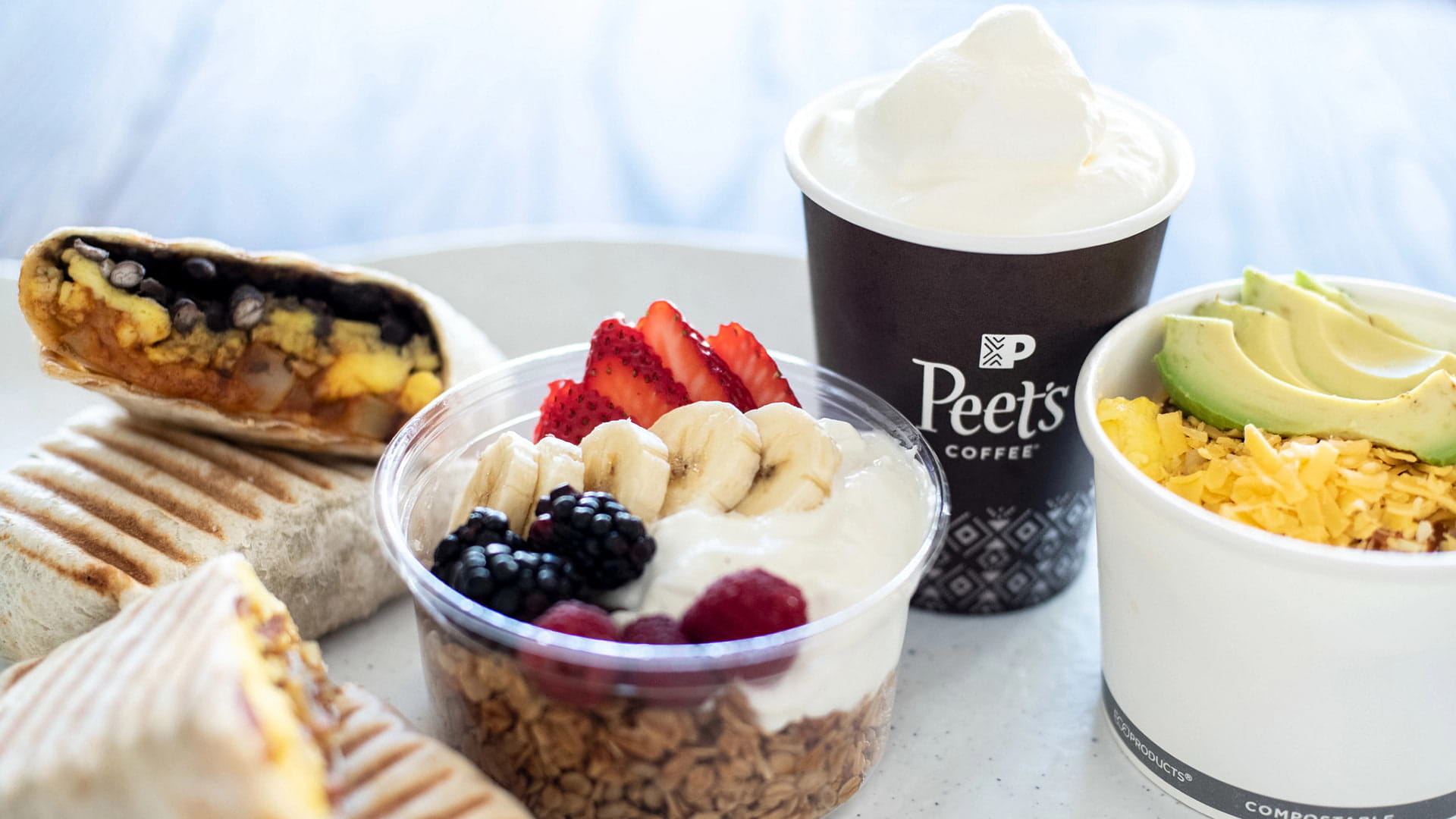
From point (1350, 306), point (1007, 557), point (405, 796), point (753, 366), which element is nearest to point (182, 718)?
point (405, 796)

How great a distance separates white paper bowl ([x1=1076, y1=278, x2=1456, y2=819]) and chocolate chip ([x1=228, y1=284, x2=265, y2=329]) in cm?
122

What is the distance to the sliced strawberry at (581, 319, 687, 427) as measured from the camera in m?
1.84

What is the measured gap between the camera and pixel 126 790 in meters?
1.30

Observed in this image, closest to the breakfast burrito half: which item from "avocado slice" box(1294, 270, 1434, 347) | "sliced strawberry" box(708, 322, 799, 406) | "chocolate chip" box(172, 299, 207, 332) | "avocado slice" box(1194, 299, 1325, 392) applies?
"chocolate chip" box(172, 299, 207, 332)

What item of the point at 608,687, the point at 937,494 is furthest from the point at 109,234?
the point at 937,494

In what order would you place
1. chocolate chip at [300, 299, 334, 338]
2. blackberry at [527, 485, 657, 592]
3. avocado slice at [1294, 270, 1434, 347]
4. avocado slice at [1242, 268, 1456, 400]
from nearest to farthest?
blackberry at [527, 485, 657, 592]
avocado slice at [1242, 268, 1456, 400]
avocado slice at [1294, 270, 1434, 347]
chocolate chip at [300, 299, 334, 338]

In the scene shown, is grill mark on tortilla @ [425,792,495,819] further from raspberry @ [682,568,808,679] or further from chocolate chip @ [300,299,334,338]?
chocolate chip @ [300,299,334,338]

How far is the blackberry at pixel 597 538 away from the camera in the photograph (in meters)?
1.51

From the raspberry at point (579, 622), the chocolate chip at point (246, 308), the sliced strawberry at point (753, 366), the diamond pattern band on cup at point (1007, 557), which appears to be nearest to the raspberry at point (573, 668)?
the raspberry at point (579, 622)

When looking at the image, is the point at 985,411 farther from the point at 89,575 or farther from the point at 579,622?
the point at 89,575

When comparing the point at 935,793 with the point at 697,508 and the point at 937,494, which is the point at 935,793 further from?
the point at 697,508

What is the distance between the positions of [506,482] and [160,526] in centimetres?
55

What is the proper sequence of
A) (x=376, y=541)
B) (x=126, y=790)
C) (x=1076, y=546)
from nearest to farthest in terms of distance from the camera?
(x=126, y=790), (x=376, y=541), (x=1076, y=546)

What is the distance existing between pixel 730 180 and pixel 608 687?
2529 millimetres
